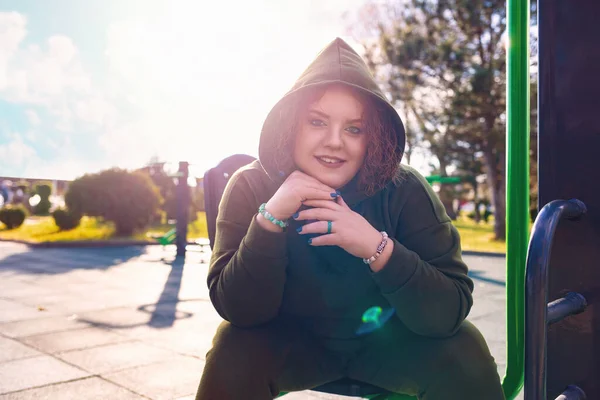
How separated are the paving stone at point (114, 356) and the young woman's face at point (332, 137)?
212cm

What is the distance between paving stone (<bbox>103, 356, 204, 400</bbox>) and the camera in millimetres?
2583

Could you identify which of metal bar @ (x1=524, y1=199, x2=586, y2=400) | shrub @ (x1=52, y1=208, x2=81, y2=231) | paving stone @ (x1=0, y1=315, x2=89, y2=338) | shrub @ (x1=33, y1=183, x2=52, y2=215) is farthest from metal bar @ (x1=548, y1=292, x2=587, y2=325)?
shrub @ (x1=33, y1=183, x2=52, y2=215)

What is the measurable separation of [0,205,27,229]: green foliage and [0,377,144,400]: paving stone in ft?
41.4

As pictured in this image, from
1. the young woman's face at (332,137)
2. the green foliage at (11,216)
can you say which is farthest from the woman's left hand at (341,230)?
the green foliage at (11,216)

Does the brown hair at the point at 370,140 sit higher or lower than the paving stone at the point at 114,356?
higher

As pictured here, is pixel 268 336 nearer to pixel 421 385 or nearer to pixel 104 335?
pixel 421 385

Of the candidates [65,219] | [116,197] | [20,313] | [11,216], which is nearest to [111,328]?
[20,313]

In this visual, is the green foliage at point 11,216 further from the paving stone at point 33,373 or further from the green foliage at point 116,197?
the paving stone at point 33,373

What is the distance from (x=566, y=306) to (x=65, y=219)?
42.7 feet

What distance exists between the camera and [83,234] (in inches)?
481

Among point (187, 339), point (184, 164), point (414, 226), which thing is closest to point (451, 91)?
point (184, 164)

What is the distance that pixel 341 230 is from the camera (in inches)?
43.3

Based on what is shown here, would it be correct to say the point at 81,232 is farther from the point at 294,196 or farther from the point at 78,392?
the point at 294,196

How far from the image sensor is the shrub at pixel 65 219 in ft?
41.5
